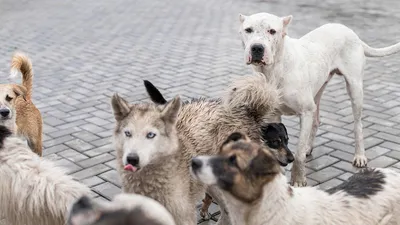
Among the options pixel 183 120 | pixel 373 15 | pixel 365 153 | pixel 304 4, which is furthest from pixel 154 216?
pixel 304 4

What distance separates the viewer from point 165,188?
4.28 metres

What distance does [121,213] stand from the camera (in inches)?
92.9

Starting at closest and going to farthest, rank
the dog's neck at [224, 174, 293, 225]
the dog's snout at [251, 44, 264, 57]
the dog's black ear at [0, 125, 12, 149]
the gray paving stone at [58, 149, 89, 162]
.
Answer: the dog's neck at [224, 174, 293, 225] → the dog's black ear at [0, 125, 12, 149] → the dog's snout at [251, 44, 264, 57] → the gray paving stone at [58, 149, 89, 162]

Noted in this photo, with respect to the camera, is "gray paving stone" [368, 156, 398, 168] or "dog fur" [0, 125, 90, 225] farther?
"gray paving stone" [368, 156, 398, 168]

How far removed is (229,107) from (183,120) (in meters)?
0.48

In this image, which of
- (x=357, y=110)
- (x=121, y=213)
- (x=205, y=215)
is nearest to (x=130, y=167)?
(x=205, y=215)

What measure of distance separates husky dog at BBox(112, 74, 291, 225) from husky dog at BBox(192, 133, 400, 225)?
25.3 inches

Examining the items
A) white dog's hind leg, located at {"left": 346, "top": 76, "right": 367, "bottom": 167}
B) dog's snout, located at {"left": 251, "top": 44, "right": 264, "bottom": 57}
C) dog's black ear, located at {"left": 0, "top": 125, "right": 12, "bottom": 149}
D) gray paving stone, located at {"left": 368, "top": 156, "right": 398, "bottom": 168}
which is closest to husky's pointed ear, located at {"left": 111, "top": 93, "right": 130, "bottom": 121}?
dog's black ear, located at {"left": 0, "top": 125, "right": 12, "bottom": 149}

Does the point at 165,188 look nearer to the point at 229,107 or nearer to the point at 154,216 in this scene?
the point at 229,107

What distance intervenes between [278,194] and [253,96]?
1.43 metres

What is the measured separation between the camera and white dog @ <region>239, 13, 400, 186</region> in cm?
545

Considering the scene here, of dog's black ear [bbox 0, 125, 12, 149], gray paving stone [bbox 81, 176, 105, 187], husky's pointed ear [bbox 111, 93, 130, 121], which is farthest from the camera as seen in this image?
gray paving stone [bbox 81, 176, 105, 187]

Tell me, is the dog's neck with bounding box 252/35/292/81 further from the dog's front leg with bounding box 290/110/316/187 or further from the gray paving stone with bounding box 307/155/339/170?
the gray paving stone with bounding box 307/155/339/170

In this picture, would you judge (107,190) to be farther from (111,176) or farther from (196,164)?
(196,164)
